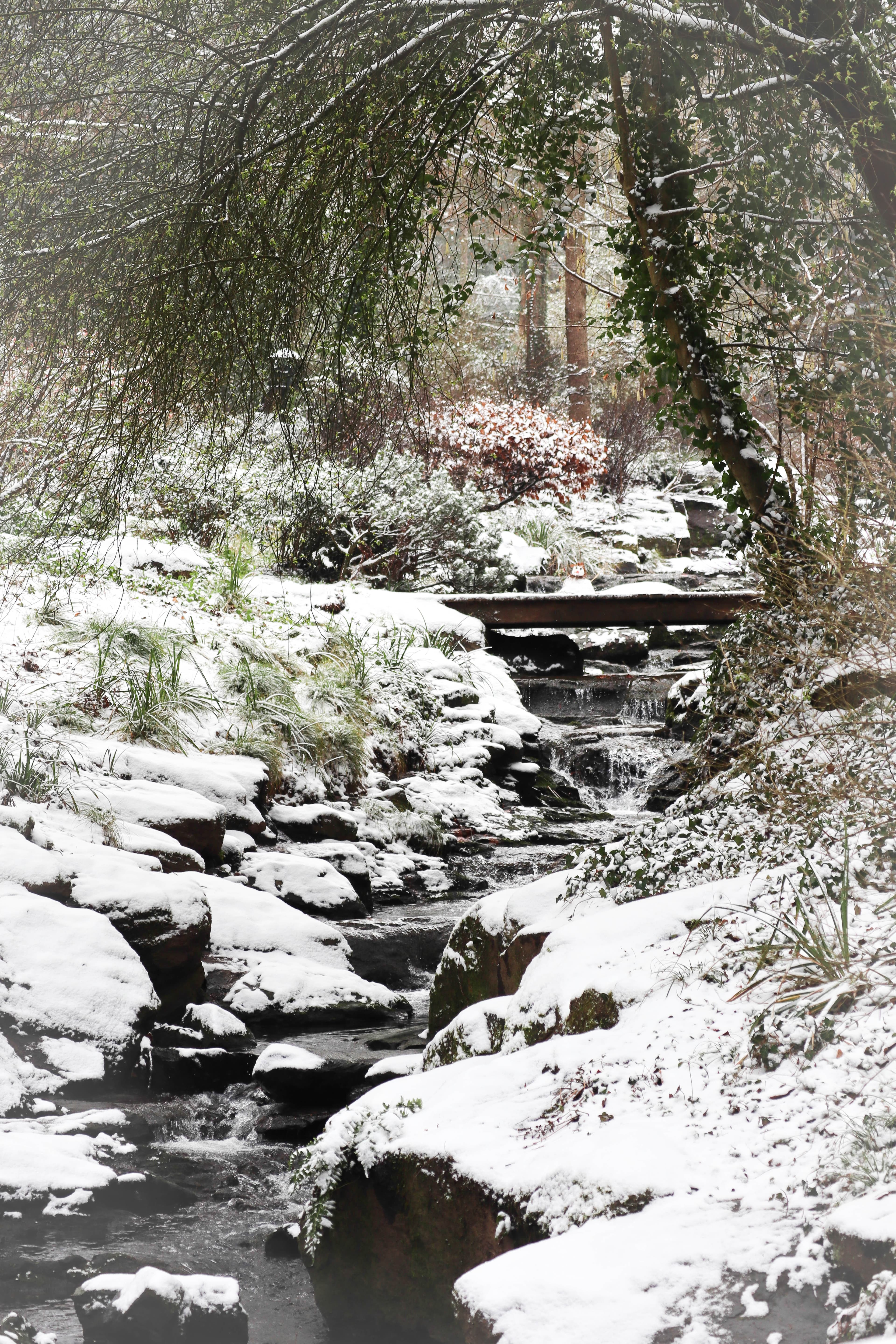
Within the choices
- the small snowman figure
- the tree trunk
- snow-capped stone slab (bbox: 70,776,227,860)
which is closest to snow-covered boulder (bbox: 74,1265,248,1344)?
snow-capped stone slab (bbox: 70,776,227,860)

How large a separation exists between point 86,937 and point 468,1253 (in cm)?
236

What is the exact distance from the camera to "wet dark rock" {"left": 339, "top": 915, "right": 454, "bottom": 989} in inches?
222

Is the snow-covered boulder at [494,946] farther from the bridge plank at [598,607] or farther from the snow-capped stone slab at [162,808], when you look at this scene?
the bridge plank at [598,607]

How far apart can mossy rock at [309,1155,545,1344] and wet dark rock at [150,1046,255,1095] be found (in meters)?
1.42

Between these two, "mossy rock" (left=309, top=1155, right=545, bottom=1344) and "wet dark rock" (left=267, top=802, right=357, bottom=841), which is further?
"wet dark rock" (left=267, top=802, right=357, bottom=841)

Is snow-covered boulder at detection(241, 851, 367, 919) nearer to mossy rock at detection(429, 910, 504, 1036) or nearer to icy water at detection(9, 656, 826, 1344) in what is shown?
icy water at detection(9, 656, 826, 1344)

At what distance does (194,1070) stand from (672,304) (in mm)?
3869

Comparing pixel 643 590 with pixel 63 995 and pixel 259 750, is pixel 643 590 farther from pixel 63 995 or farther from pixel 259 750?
pixel 63 995

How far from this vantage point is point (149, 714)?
276 inches

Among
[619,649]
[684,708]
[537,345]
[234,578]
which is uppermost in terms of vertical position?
[537,345]

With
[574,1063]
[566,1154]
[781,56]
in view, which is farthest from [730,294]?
[566,1154]

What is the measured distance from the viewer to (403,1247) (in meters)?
2.82

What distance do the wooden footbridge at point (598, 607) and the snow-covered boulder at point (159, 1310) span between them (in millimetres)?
8626

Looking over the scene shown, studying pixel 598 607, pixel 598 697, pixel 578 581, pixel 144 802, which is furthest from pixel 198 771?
pixel 578 581
